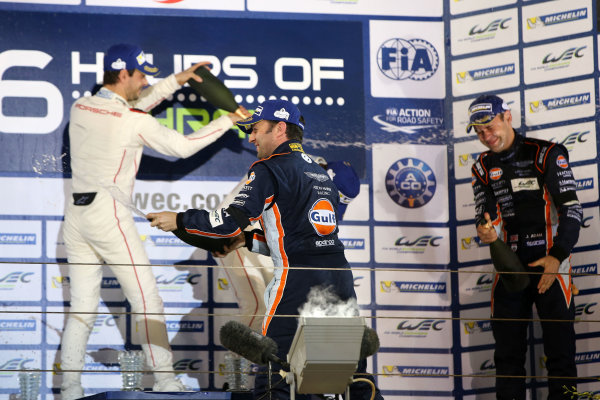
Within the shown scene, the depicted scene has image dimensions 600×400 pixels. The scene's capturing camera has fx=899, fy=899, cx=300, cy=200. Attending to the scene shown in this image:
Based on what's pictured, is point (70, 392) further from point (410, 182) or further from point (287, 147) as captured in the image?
point (410, 182)

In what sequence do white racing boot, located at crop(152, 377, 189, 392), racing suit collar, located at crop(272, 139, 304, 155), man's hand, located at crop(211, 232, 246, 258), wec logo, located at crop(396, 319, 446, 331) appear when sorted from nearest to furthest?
racing suit collar, located at crop(272, 139, 304, 155)
man's hand, located at crop(211, 232, 246, 258)
white racing boot, located at crop(152, 377, 189, 392)
wec logo, located at crop(396, 319, 446, 331)

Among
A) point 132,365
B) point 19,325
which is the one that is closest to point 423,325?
point 132,365

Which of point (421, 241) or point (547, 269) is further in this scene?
point (421, 241)

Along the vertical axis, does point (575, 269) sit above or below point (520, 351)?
above

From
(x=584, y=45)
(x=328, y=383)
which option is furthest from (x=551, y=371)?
(x=328, y=383)

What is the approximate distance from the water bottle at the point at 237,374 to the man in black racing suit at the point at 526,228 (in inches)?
53.5

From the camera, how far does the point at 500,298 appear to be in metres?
4.93

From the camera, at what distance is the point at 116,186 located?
5023 millimetres

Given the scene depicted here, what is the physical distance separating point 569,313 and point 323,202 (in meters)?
1.87

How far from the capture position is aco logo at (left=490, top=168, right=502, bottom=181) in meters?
5.09

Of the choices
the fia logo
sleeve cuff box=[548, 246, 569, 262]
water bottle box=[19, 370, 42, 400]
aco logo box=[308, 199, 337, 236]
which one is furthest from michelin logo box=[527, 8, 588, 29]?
water bottle box=[19, 370, 42, 400]

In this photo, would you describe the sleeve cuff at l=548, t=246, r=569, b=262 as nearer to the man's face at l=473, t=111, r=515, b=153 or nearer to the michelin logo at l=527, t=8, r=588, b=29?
the man's face at l=473, t=111, r=515, b=153

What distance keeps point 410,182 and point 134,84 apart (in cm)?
A: 181

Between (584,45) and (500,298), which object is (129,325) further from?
(584,45)
